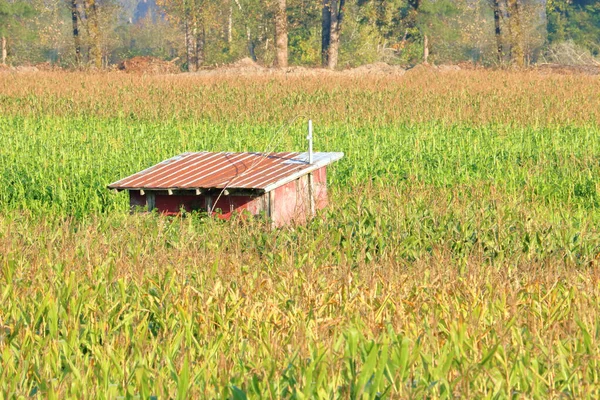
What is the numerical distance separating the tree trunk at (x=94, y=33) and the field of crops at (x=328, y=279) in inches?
912

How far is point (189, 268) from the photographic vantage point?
572 cm

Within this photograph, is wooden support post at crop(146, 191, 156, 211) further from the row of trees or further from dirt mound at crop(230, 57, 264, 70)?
the row of trees

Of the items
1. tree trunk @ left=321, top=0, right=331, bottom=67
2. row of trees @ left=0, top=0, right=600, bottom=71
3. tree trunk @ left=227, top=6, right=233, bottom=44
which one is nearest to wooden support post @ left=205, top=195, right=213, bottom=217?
row of trees @ left=0, top=0, right=600, bottom=71

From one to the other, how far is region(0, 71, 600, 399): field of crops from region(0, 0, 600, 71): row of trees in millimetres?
23396

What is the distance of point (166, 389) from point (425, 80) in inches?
852

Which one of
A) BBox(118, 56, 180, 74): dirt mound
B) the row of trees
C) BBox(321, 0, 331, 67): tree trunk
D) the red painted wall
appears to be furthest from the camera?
BBox(321, 0, 331, 67): tree trunk

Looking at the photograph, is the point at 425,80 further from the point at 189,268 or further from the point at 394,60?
the point at 394,60

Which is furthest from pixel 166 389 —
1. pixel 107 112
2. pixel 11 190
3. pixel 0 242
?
pixel 107 112

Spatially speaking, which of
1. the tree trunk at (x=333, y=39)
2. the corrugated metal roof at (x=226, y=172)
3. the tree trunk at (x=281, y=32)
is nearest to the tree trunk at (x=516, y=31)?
the tree trunk at (x=333, y=39)

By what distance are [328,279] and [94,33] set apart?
3502 centimetres

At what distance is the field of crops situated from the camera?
3.61 meters

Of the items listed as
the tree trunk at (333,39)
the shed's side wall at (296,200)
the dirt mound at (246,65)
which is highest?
the tree trunk at (333,39)

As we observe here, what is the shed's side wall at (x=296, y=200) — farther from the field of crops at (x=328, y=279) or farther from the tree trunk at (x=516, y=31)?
the tree trunk at (x=516, y=31)

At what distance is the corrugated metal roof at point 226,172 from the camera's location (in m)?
7.81
